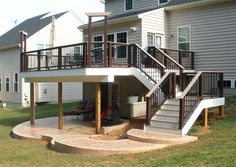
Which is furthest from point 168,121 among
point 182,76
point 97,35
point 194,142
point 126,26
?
point 97,35

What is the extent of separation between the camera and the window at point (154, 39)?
18.8 m

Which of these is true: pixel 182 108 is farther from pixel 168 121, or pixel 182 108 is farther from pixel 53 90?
pixel 53 90

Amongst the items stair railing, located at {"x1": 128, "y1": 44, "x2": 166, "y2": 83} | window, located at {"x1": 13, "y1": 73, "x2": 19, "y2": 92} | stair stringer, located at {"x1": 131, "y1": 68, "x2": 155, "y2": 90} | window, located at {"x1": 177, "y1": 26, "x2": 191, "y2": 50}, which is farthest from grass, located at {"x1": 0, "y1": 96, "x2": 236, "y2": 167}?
window, located at {"x1": 13, "y1": 73, "x2": 19, "y2": 92}

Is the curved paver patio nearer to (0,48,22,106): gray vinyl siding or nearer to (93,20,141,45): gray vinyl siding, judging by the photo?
(93,20,141,45): gray vinyl siding

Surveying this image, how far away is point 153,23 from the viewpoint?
1880 centimetres

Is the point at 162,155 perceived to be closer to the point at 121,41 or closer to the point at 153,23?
the point at 153,23

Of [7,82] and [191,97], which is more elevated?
[191,97]

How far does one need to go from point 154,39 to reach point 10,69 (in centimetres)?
1794

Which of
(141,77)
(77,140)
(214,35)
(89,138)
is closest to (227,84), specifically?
(214,35)

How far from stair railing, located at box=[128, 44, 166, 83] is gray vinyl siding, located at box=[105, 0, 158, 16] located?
24.7 ft

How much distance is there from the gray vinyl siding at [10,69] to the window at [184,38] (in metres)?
16.2

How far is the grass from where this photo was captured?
8.64 meters

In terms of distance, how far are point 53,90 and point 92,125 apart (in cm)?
1585

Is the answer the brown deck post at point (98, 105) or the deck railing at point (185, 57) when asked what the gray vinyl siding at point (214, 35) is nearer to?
the deck railing at point (185, 57)
